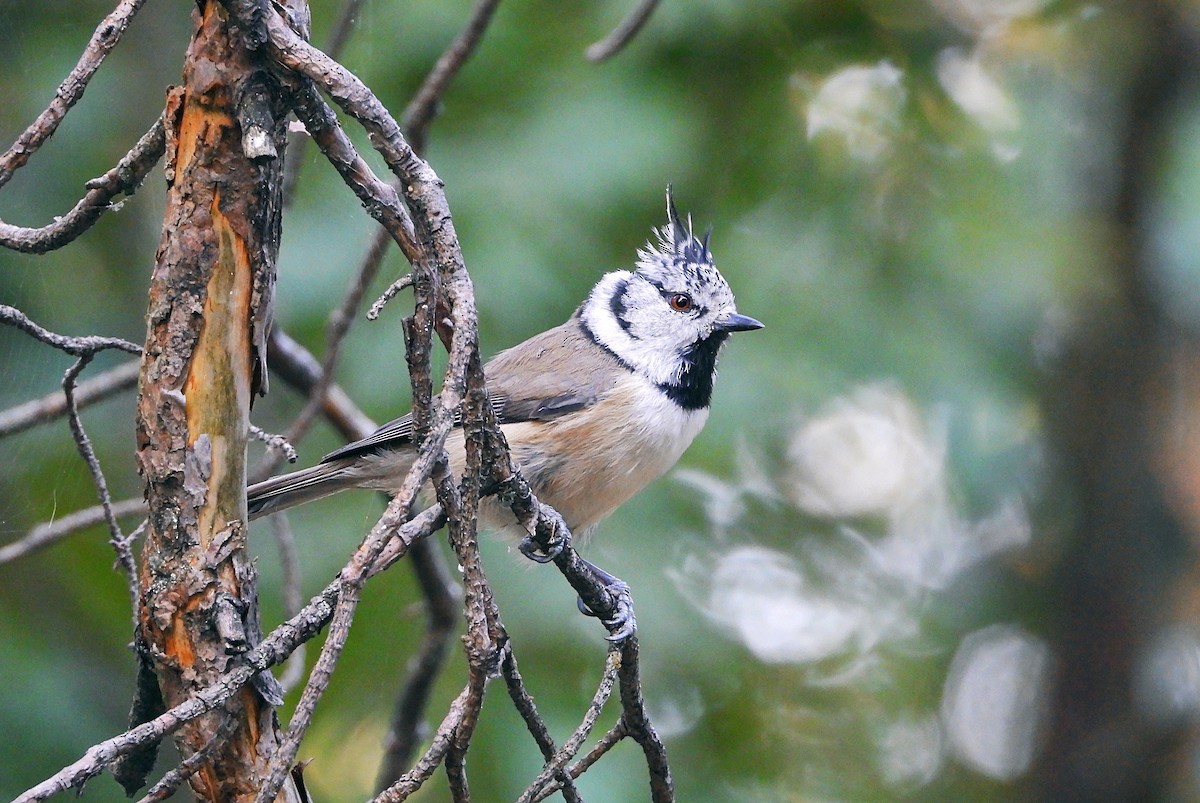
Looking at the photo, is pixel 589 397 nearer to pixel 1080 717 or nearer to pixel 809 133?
pixel 809 133

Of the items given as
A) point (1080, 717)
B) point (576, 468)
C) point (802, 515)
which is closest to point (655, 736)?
point (576, 468)

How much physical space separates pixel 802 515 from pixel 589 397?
1.42 meters

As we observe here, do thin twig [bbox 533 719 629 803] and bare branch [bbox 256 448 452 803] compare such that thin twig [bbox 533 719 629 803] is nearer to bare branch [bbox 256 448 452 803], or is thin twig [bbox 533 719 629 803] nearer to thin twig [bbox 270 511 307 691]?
bare branch [bbox 256 448 452 803]

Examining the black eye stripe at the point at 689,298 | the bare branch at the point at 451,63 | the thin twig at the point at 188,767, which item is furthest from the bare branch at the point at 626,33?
the thin twig at the point at 188,767

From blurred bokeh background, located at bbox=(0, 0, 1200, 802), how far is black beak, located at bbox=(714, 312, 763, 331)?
0.27 meters

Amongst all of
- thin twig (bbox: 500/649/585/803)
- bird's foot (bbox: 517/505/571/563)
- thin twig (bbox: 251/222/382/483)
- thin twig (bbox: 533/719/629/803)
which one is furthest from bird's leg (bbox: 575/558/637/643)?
thin twig (bbox: 251/222/382/483)

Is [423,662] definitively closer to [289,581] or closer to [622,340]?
[289,581]

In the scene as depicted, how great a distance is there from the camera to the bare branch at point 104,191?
172cm

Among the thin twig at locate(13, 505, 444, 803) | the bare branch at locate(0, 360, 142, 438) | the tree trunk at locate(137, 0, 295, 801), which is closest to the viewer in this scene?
the thin twig at locate(13, 505, 444, 803)

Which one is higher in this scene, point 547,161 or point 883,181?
point 547,161

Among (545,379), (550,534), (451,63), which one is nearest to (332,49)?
(451,63)

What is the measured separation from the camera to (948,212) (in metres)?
3.93

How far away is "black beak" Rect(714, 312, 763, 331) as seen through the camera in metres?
3.46

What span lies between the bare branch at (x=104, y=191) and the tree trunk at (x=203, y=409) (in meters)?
0.08
